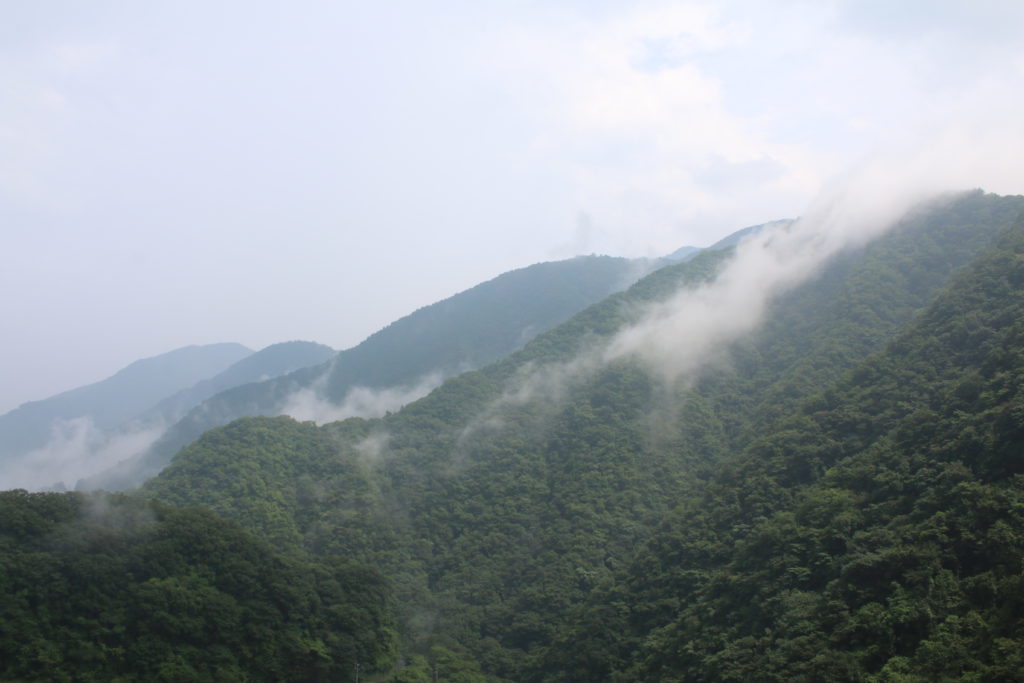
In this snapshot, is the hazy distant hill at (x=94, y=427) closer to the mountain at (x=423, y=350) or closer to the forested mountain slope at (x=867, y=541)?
the mountain at (x=423, y=350)

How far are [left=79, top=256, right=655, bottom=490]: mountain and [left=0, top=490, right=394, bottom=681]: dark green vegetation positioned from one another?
205 ft

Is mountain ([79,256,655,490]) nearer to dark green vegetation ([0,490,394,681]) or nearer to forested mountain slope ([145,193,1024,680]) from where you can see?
forested mountain slope ([145,193,1024,680])

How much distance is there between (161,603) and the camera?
3011 cm

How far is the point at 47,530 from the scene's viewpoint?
30.9 m

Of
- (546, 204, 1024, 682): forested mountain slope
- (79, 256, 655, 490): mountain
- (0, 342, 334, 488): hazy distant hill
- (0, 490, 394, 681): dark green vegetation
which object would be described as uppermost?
(0, 342, 334, 488): hazy distant hill

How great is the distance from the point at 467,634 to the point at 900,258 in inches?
1927

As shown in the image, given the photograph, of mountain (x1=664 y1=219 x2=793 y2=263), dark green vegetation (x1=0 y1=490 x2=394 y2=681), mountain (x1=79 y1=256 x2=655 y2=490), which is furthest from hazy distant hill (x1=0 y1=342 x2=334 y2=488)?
dark green vegetation (x1=0 y1=490 x2=394 y2=681)

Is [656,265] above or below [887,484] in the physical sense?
above

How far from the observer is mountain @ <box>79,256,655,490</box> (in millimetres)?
101812

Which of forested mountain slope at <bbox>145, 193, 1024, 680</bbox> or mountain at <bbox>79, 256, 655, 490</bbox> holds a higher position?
mountain at <bbox>79, 256, 655, 490</bbox>

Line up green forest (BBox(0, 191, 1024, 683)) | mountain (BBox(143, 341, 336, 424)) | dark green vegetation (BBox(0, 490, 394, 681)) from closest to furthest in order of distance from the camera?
green forest (BBox(0, 191, 1024, 683))
dark green vegetation (BBox(0, 490, 394, 681))
mountain (BBox(143, 341, 336, 424))

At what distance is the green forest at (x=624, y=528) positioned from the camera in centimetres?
2528

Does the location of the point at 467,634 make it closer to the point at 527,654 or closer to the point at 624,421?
the point at 527,654

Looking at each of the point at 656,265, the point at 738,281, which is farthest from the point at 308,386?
the point at 738,281
